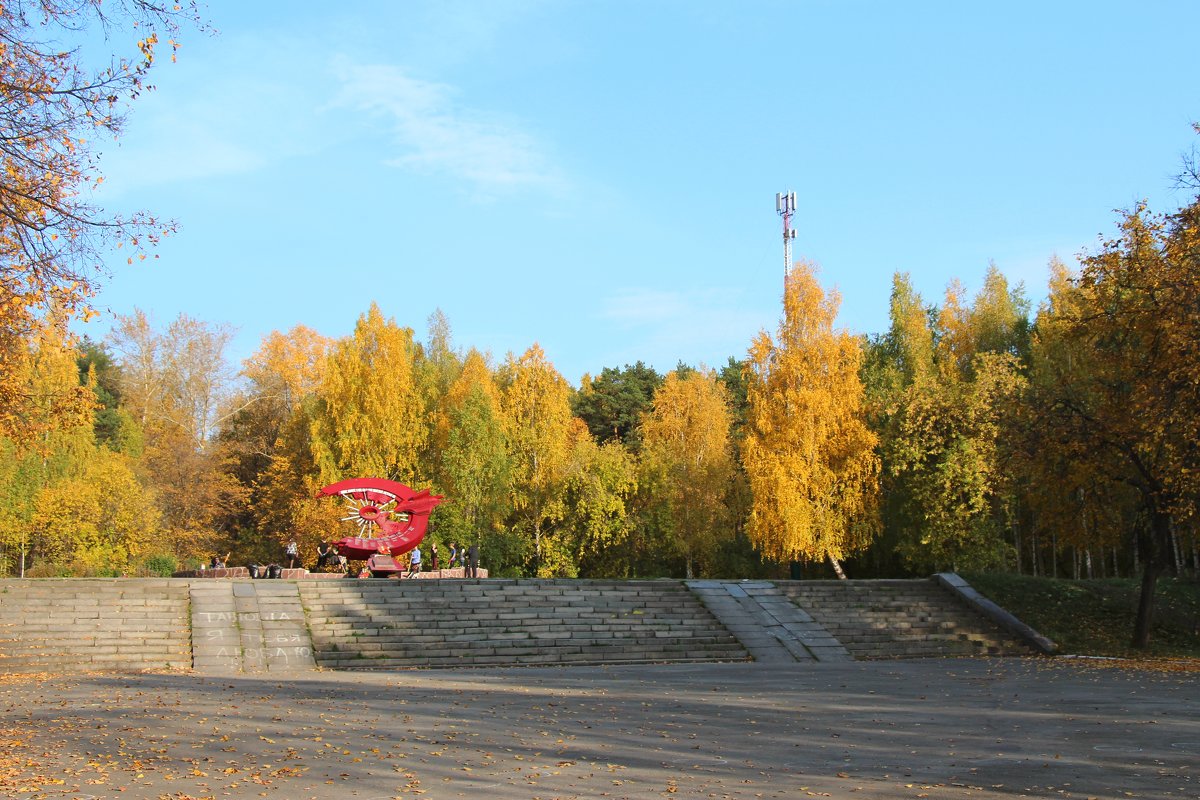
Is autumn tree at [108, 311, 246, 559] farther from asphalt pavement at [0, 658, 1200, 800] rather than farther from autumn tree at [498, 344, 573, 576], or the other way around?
asphalt pavement at [0, 658, 1200, 800]

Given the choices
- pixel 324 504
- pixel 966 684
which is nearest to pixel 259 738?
pixel 966 684

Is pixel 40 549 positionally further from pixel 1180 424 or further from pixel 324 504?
pixel 1180 424

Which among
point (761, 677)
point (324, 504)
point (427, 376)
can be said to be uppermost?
point (427, 376)

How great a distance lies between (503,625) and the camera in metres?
23.2

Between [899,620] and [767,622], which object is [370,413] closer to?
[767,622]

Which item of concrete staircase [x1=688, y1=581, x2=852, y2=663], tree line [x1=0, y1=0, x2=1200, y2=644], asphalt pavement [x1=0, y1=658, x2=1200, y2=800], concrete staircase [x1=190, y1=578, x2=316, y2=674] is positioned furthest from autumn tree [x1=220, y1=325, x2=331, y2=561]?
asphalt pavement [x1=0, y1=658, x2=1200, y2=800]

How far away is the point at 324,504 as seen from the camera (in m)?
41.1

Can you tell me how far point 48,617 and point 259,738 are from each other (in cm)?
1309

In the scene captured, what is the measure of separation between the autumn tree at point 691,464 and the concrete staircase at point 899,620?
604 inches

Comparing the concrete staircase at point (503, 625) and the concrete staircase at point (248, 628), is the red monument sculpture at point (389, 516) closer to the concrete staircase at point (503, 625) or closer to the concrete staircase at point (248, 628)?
the concrete staircase at point (503, 625)

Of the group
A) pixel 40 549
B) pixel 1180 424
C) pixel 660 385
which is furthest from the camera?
pixel 660 385

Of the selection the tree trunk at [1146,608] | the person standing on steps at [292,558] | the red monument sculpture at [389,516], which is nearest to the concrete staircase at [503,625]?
the red monument sculpture at [389,516]

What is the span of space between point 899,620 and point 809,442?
10777 millimetres

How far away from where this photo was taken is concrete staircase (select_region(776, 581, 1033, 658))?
2406 centimetres
